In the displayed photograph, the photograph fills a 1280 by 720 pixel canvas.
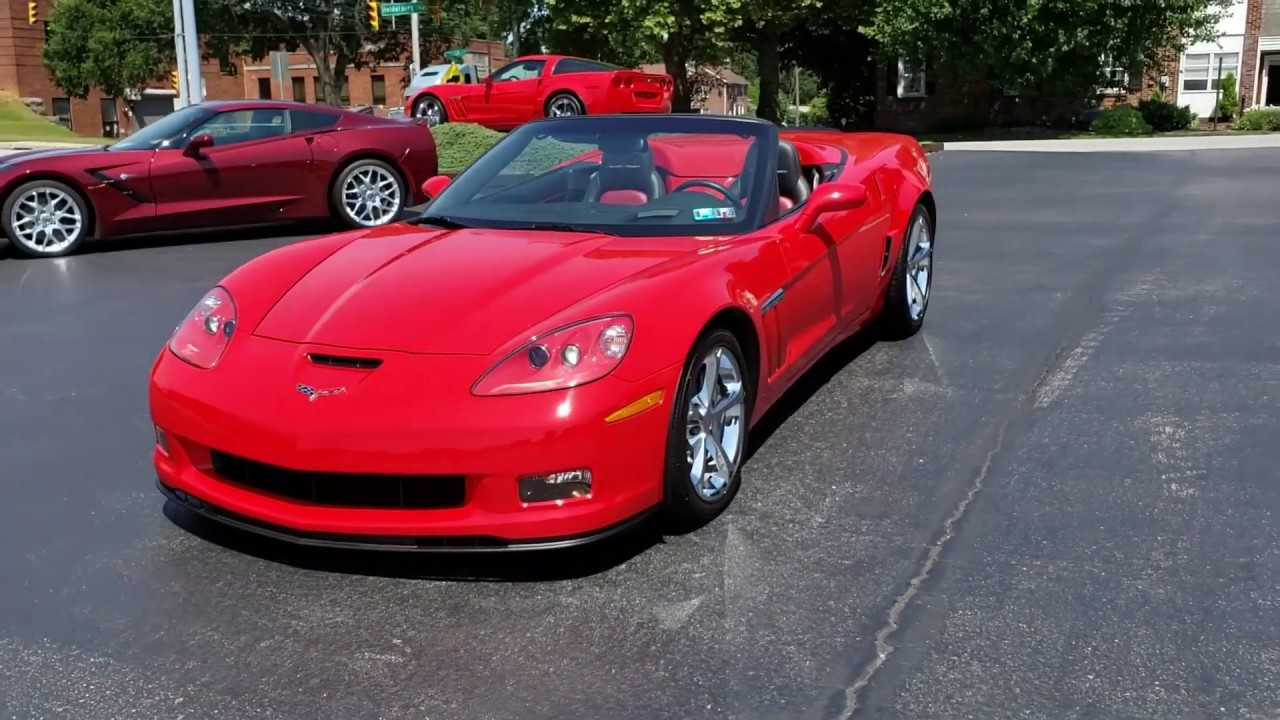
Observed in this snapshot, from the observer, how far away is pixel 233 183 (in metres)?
10.5

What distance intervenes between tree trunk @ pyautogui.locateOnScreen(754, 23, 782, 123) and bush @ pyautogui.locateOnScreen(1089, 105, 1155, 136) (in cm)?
966

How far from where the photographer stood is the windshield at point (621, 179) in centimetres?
453

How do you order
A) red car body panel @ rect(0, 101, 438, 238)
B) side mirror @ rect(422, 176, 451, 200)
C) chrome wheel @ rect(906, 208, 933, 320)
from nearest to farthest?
1. side mirror @ rect(422, 176, 451, 200)
2. chrome wheel @ rect(906, 208, 933, 320)
3. red car body panel @ rect(0, 101, 438, 238)

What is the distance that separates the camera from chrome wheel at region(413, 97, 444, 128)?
22.5m

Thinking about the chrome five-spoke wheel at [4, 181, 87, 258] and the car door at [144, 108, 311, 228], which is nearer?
the chrome five-spoke wheel at [4, 181, 87, 258]

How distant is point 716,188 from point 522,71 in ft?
58.7

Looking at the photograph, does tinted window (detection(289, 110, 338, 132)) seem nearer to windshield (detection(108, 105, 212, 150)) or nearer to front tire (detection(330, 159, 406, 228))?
front tire (detection(330, 159, 406, 228))

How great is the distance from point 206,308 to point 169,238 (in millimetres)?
7719

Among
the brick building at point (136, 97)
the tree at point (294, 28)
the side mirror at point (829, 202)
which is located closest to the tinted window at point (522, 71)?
the side mirror at point (829, 202)

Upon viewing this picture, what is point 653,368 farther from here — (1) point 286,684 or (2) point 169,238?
(2) point 169,238

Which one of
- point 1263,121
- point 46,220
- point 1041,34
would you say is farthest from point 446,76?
point 1263,121

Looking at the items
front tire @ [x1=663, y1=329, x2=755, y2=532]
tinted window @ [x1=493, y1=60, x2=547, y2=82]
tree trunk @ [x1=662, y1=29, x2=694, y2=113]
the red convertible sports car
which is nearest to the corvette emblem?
the red convertible sports car

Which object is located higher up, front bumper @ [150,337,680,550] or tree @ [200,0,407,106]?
tree @ [200,0,407,106]

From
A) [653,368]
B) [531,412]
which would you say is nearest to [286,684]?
[531,412]
